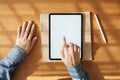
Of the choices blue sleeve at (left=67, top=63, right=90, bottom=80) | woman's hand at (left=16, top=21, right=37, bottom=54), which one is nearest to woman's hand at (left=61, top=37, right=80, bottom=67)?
blue sleeve at (left=67, top=63, right=90, bottom=80)

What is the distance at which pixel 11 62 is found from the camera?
120 centimetres

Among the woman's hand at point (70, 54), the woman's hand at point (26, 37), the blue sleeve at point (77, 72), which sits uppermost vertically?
the woman's hand at point (26, 37)

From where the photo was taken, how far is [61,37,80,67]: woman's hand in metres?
1.14

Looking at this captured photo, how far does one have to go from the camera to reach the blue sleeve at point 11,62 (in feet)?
3.91

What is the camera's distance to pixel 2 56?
4.04 feet

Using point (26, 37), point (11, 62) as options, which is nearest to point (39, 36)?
point (26, 37)

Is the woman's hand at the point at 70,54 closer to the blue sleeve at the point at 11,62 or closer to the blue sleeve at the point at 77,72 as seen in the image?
the blue sleeve at the point at 77,72

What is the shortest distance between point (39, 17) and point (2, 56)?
0.23 meters

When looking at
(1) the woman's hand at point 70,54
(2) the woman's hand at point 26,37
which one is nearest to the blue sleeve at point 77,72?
(1) the woman's hand at point 70,54

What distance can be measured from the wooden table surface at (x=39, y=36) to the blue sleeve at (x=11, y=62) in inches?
1.2

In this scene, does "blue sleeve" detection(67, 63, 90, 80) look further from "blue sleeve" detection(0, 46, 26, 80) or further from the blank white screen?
"blue sleeve" detection(0, 46, 26, 80)

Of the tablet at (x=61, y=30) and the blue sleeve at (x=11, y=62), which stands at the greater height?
the tablet at (x=61, y=30)

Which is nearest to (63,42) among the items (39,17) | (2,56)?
(39,17)

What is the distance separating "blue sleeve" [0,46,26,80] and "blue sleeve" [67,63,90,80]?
213 mm
